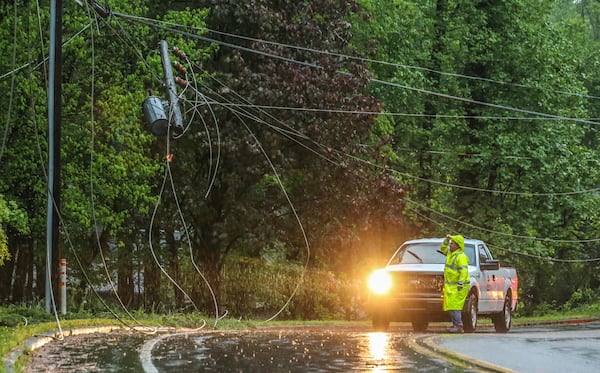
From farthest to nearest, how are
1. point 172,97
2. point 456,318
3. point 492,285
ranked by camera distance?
point 172,97
point 492,285
point 456,318

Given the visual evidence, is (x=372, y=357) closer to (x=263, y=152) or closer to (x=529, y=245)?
(x=263, y=152)

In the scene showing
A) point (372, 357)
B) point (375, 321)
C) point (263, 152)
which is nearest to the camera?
point (372, 357)

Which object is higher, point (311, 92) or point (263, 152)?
point (311, 92)

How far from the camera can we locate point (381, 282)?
68.5 ft

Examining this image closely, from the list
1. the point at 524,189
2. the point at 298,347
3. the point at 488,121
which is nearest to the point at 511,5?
the point at 488,121

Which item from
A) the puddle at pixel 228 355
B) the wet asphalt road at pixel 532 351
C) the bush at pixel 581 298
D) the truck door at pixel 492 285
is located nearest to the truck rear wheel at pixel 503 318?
the truck door at pixel 492 285

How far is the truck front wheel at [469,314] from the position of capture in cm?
2030

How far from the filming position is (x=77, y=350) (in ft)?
41.9

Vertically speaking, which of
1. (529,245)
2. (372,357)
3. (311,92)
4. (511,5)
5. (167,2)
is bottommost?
(372,357)

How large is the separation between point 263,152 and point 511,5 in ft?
55.6

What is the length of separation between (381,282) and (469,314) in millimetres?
1849

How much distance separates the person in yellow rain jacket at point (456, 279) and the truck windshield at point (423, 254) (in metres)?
2.14

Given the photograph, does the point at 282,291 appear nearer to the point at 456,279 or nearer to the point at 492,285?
the point at 492,285

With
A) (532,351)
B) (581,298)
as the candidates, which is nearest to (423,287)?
(532,351)
